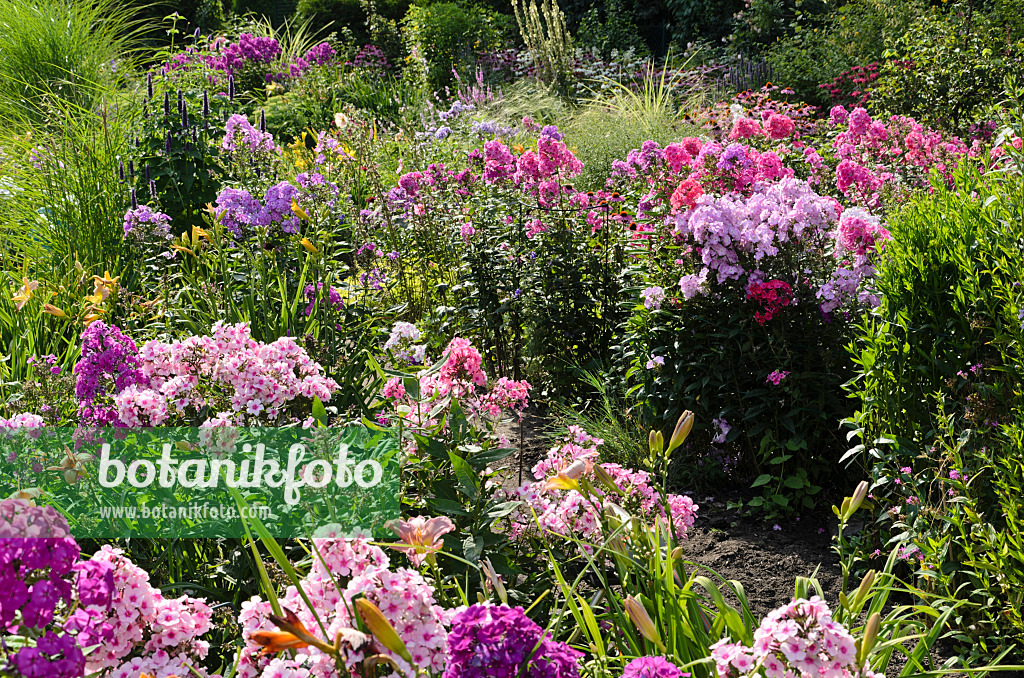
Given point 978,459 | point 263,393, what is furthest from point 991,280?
point 263,393

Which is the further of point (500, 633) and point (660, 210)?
point (660, 210)

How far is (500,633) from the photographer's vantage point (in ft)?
4.13

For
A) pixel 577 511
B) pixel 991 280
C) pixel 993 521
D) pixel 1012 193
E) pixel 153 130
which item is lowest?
pixel 993 521

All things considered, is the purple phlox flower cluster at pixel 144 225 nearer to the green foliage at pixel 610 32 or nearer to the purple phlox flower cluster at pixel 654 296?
the purple phlox flower cluster at pixel 654 296

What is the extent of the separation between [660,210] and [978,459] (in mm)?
1883

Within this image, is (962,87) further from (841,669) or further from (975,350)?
(841,669)

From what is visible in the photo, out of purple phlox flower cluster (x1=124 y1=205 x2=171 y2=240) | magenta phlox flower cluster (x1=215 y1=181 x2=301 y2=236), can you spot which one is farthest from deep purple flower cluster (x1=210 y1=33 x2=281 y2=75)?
magenta phlox flower cluster (x1=215 y1=181 x2=301 y2=236)

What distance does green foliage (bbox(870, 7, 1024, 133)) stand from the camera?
7.94 meters

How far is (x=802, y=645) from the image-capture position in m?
1.26

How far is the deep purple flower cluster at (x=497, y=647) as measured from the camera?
1246mm

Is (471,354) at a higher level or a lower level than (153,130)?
lower
